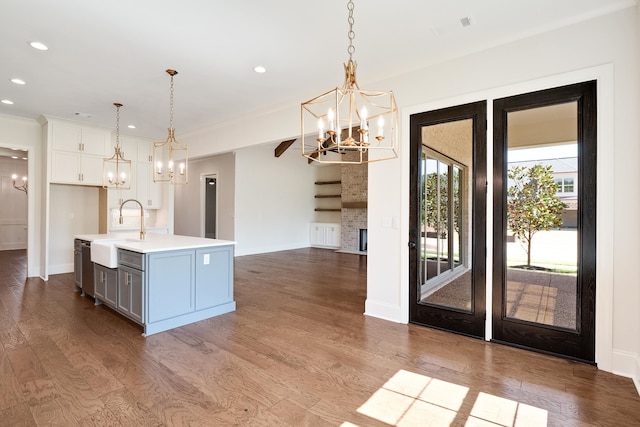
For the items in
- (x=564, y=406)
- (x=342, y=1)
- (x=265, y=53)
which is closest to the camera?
(x=564, y=406)

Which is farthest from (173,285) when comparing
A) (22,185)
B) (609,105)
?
(22,185)

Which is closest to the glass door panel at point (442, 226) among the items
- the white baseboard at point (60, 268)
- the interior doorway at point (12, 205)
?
the white baseboard at point (60, 268)

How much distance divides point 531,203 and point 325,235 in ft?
25.3

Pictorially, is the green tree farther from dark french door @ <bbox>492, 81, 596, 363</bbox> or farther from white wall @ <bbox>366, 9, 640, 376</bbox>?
white wall @ <bbox>366, 9, 640, 376</bbox>

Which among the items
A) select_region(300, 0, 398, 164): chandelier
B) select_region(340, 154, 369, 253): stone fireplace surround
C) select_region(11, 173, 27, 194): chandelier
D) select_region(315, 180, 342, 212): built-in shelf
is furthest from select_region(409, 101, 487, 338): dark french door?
select_region(11, 173, 27, 194): chandelier

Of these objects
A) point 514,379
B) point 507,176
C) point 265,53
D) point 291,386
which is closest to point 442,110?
point 507,176

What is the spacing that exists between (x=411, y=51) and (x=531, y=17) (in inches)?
39.8

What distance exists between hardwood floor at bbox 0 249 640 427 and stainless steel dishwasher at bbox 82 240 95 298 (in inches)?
19.4

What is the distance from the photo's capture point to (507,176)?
3055 millimetres

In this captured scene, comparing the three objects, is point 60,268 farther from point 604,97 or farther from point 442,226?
point 604,97

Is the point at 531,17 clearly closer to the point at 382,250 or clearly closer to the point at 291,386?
the point at 382,250

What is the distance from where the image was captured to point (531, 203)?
300cm

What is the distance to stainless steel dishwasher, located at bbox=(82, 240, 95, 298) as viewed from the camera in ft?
14.5

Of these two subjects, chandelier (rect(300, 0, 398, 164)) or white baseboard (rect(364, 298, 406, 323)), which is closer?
chandelier (rect(300, 0, 398, 164))
